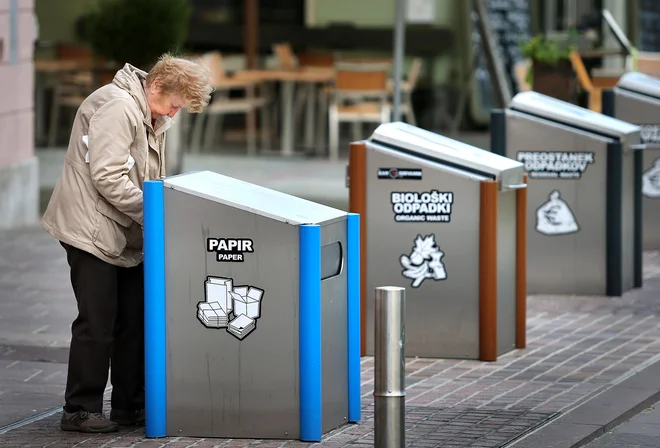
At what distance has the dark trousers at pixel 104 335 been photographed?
18.9ft

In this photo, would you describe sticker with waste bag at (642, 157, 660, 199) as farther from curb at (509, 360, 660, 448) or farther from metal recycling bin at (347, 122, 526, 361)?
curb at (509, 360, 660, 448)

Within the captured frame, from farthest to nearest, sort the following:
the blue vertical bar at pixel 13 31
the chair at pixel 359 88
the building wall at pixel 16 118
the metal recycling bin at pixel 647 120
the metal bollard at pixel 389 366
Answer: the chair at pixel 359 88, the blue vertical bar at pixel 13 31, the building wall at pixel 16 118, the metal recycling bin at pixel 647 120, the metal bollard at pixel 389 366

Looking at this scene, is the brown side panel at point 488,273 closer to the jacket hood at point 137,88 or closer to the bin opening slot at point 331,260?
the bin opening slot at point 331,260

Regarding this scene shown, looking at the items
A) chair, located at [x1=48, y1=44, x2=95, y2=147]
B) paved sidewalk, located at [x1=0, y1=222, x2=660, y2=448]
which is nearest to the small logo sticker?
paved sidewalk, located at [x1=0, y1=222, x2=660, y2=448]

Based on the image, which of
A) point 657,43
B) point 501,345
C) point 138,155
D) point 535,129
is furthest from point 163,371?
point 657,43

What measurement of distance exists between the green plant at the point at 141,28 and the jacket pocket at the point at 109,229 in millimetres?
8816

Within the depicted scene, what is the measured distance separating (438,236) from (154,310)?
7.22 feet

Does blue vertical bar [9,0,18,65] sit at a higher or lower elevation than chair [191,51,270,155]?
higher

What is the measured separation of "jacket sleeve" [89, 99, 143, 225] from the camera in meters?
5.58

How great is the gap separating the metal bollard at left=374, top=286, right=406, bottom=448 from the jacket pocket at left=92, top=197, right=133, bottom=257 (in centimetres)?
132

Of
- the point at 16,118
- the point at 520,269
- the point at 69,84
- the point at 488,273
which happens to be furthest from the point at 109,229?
the point at 69,84

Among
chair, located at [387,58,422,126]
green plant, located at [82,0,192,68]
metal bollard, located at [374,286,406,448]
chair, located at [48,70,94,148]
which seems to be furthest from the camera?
chair, located at [48,70,94,148]

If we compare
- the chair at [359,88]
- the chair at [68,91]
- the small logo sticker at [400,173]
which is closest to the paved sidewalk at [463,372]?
the small logo sticker at [400,173]

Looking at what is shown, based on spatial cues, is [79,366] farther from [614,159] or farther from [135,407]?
[614,159]
